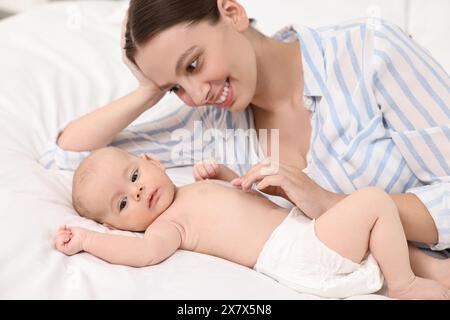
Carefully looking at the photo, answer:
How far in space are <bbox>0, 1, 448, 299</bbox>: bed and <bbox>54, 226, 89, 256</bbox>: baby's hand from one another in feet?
0.05

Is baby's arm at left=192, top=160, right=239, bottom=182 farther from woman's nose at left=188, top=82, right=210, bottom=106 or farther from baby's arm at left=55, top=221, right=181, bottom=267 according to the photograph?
baby's arm at left=55, top=221, right=181, bottom=267

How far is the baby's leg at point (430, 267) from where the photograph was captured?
118cm

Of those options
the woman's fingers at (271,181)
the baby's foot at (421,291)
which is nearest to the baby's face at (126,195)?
the woman's fingers at (271,181)

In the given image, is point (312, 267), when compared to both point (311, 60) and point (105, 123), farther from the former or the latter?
point (105, 123)

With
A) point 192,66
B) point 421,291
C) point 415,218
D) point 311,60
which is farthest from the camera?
point 311,60

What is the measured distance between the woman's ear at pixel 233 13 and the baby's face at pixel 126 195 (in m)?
0.37

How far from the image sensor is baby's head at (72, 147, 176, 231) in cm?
121

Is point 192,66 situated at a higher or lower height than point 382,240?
higher

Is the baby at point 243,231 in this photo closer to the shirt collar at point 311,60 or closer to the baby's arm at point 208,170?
the baby's arm at point 208,170

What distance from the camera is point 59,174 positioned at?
1.44m

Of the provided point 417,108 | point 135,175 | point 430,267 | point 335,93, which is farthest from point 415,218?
point 135,175

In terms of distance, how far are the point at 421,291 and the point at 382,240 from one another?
11 centimetres

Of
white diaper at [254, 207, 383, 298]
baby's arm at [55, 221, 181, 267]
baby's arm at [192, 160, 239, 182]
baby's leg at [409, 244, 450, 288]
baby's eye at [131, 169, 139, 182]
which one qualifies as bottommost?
baby's leg at [409, 244, 450, 288]

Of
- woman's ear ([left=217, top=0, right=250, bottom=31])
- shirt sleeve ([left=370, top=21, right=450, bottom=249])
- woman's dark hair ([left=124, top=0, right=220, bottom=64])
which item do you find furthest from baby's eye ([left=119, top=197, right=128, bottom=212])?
shirt sleeve ([left=370, top=21, right=450, bottom=249])
